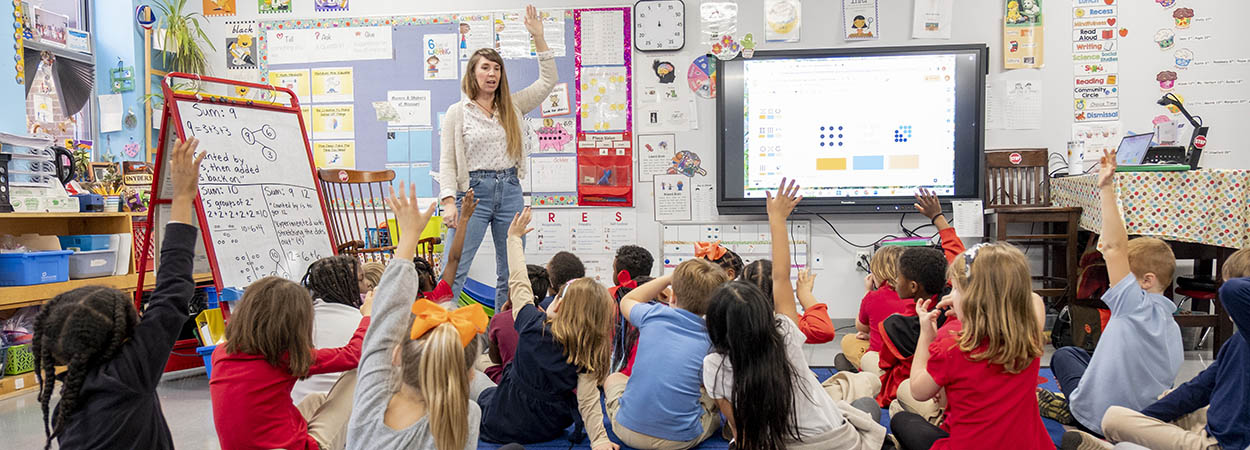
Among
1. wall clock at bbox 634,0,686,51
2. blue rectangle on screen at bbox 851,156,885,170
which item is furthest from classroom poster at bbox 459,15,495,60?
blue rectangle on screen at bbox 851,156,885,170

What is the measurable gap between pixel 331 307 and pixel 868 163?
340cm

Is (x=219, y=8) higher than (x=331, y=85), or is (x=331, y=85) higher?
(x=219, y=8)

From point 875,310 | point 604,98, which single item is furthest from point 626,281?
point 604,98

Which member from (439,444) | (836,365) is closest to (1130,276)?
(836,365)

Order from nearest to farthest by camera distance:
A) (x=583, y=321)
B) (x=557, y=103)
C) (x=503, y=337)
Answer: (x=583, y=321) → (x=503, y=337) → (x=557, y=103)

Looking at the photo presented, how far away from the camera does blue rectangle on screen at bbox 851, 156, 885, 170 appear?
184 inches

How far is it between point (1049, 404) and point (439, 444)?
7.13 ft

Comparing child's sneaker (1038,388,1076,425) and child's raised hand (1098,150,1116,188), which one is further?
child's sneaker (1038,388,1076,425)

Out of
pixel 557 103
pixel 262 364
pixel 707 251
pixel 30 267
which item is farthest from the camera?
pixel 557 103

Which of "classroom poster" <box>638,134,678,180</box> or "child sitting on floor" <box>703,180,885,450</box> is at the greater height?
"classroom poster" <box>638,134,678,180</box>

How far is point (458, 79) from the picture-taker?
16.3ft

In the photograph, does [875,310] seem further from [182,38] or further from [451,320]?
[182,38]

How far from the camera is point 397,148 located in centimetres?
504

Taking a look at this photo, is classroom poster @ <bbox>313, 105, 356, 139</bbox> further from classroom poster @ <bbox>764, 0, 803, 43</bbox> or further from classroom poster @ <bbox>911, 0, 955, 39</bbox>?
classroom poster @ <bbox>911, 0, 955, 39</bbox>
